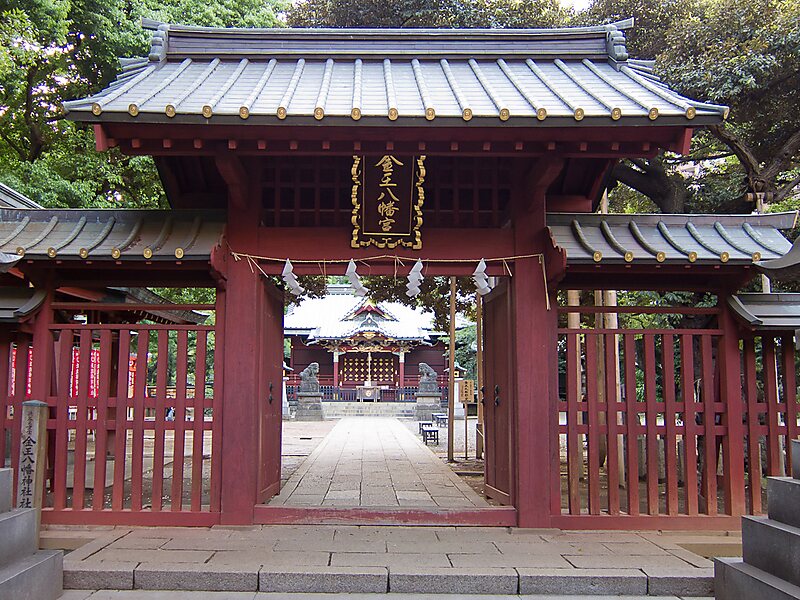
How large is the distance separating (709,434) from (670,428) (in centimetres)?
45

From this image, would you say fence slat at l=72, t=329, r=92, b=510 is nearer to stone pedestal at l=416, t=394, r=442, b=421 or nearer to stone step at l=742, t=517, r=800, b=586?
stone step at l=742, t=517, r=800, b=586

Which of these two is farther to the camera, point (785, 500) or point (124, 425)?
point (124, 425)

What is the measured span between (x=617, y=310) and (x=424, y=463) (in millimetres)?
6890

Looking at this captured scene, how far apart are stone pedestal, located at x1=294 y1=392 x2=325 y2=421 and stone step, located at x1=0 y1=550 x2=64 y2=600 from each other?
2581 centimetres

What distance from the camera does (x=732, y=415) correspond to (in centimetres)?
679

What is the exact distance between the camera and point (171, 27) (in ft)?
26.1

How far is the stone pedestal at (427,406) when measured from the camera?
32500 mm

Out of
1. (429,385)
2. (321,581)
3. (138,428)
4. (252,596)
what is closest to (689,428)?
(321,581)

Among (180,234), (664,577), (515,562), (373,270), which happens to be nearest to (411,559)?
(515,562)

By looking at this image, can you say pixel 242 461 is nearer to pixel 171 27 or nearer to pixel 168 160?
pixel 168 160

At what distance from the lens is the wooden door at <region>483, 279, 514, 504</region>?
712 centimetres

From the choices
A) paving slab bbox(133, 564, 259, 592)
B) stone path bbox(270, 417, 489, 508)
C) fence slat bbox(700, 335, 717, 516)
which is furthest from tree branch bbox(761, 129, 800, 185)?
paving slab bbox(133, 564, 259, 592)

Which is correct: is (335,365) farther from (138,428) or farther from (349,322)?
(138,428)

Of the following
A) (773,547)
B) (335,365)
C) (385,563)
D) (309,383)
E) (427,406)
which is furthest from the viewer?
(335,365)
